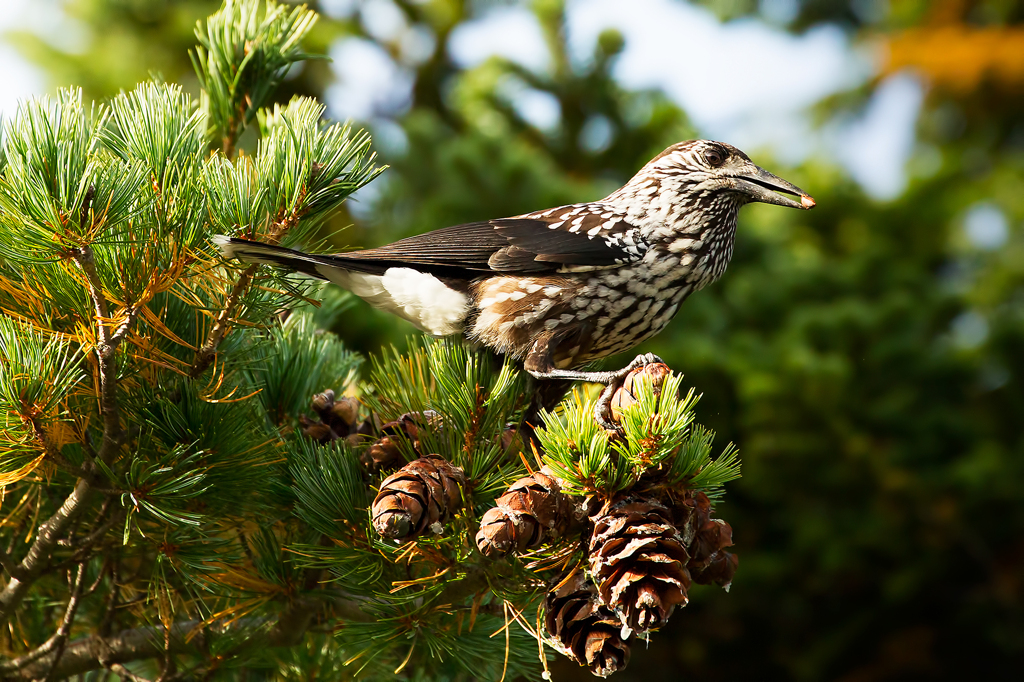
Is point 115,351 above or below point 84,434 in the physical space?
above

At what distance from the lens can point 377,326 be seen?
446 centimetres

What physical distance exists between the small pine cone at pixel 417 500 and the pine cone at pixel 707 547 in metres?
0.45

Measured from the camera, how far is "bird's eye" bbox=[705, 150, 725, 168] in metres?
2.59

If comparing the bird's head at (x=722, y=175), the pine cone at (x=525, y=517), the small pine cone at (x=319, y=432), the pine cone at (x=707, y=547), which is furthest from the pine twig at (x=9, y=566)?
the bird's head at (x=722, y=175)

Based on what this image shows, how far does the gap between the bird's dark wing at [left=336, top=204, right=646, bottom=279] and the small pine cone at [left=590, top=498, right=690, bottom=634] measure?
988 mm

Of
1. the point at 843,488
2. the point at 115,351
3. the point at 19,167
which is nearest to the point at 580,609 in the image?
the point at 115,351

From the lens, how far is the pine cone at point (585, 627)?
1554mm

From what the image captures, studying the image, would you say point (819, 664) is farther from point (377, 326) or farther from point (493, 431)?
point (493, 431)

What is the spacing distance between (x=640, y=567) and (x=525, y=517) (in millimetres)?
223

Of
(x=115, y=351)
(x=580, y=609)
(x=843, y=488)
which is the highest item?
(x=115, y=351)

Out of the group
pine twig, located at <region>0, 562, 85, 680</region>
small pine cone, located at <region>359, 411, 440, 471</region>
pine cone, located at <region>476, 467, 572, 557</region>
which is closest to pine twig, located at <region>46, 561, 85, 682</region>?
pine twig, located at <region>0, 562, 85, 680</region>

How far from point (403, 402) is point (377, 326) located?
251cm

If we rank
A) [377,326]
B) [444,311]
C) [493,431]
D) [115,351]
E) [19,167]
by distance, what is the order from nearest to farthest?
[19,167], [115,351], [493,431], [444,311], [377,326]

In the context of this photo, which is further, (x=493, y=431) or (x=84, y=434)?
(x=493, y=431)
